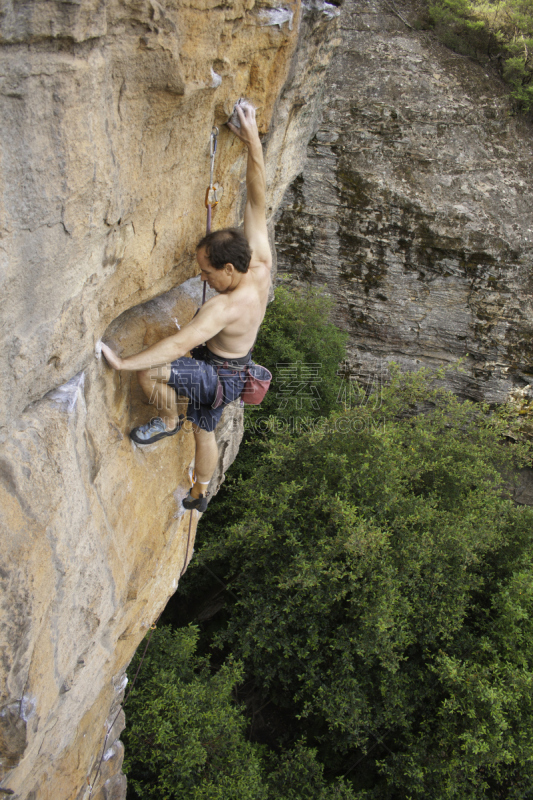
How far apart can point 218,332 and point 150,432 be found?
37.9 inches

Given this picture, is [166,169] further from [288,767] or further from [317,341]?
[317,341]

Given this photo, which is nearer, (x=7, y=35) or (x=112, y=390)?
(x=7, y=35)

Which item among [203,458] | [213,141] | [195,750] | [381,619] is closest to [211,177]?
[213,141]

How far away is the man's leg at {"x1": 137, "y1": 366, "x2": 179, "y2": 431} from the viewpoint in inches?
142

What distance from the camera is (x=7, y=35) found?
209 cm

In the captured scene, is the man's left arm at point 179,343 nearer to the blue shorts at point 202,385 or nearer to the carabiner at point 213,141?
the blue shorts at point 202,385

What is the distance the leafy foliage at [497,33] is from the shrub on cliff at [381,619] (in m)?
8.96

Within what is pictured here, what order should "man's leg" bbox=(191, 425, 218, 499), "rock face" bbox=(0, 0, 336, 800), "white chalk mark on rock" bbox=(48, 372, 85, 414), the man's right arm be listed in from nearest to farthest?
1. "rock face" bbox=(0, 0, 336, 800)
2. "white chalk mark on rock" bbox=(48, 372, 85, 414)
3. the man's right arm
4. "man's leg" bbox=(191, 425, 218, 499)

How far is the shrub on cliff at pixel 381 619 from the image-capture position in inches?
279

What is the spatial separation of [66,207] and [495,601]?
27.6 feet

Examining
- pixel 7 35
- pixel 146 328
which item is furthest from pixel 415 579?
pixel 7 35

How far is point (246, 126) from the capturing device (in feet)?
12.6

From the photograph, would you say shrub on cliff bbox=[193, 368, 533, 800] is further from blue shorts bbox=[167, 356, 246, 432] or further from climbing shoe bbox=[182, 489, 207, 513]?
blue shorts bbox=[167, 356, 246, 432]

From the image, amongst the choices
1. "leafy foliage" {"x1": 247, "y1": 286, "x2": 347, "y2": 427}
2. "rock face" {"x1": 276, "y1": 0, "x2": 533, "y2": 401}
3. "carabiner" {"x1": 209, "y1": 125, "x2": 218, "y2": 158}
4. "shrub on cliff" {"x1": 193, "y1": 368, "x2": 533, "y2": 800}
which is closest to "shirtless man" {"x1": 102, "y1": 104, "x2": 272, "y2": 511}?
"carabiner" {"x1": 209, "y1": 125, "x2": 218, "y2": 158}
